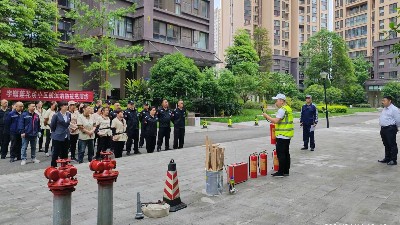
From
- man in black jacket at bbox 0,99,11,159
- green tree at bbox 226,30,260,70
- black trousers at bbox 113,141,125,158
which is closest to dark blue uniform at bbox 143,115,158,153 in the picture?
black trousers at bbox 113,141,125,158

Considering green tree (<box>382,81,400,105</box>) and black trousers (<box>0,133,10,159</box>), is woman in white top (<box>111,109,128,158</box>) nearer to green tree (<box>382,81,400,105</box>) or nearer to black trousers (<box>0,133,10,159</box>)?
black trousers (<box>0,133,10,159</box>)

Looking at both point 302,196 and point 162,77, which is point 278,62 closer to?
point 162,77

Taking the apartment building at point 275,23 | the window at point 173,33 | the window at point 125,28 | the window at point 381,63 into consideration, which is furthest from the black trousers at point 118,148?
the window at point 381,63

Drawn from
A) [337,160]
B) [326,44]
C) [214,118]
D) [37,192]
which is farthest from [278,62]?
[37,192]

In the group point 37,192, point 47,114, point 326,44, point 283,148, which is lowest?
point 37,192

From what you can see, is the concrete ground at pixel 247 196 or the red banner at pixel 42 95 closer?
the concrete ground at pixel 247 196

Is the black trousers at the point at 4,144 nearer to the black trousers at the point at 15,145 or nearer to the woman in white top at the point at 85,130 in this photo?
the black trousers at the point at 15,145

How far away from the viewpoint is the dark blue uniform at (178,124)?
13195mm

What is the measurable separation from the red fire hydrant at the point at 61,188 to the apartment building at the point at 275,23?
3069 inches

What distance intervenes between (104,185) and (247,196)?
298 centimetres

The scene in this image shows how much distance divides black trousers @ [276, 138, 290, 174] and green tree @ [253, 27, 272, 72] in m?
50.2

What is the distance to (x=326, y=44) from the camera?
181 ft

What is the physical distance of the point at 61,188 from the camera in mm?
3908

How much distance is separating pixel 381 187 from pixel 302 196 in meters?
2.09
